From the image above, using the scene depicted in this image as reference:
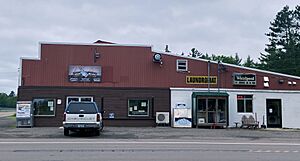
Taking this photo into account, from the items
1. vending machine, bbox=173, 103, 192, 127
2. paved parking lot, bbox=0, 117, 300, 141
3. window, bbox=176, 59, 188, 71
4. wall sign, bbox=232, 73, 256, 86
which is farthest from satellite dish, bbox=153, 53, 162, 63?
paved parking lot, bbox=0, 117, 300, 141

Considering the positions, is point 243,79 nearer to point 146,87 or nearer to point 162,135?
point 146,87

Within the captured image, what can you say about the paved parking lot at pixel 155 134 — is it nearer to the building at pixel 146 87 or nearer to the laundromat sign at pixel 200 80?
the building at pixel 146 87

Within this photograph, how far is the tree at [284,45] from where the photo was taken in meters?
57.6

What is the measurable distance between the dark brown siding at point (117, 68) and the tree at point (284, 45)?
30.7 metres

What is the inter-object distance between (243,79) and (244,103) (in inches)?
70.6

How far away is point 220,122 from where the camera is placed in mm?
27812

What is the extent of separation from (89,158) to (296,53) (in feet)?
173

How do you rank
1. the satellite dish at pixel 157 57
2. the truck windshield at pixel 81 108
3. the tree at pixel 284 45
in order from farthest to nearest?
the tree at pixel 284 45 < the satellite dish at pixel 157 57 < the truck windshield at pixel 81 108

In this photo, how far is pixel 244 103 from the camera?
29172mm

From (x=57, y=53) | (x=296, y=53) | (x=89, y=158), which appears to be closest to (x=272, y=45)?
(x=296, y=53)

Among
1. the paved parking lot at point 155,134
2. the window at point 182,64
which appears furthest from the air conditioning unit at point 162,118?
the paved parking lot at point 155,134

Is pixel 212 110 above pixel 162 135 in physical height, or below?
above

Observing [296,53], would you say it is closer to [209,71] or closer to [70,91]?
[209,71]

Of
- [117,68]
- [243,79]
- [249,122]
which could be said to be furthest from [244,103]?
[117,68]
